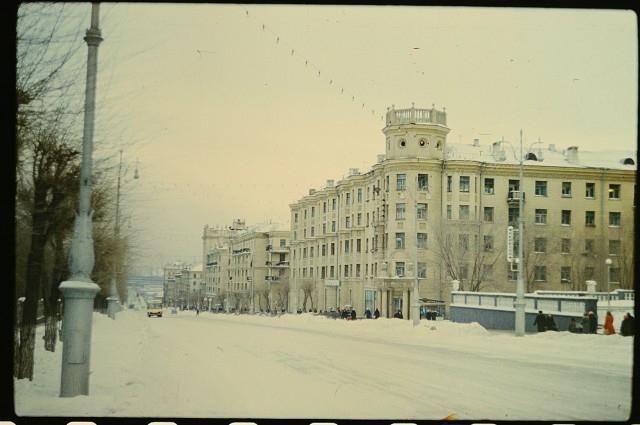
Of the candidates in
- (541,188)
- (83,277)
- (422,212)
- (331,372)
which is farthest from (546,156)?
(83,277)

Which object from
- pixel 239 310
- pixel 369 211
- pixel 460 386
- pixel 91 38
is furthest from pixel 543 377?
pixel 91 38

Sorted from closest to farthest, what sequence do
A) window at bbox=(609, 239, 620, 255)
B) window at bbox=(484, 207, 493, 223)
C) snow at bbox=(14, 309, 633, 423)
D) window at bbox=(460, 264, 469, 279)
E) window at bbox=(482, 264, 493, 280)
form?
snow at bbox=(14, 309, 633, 423)
window at bbox=(609, 239, 620, 255)
window at bbox=(460, 264, 469, 279)
window at bbox=(484, 207, 493, 223)
window at bbox=(482, 264, 493, 280)

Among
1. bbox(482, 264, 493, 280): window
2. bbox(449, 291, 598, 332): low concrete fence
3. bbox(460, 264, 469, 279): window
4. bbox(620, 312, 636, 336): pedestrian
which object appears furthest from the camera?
bbox(482, 264, 493, 280): window

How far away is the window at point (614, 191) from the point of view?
476cm

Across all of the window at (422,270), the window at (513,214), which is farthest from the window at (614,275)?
the window at (422,270)

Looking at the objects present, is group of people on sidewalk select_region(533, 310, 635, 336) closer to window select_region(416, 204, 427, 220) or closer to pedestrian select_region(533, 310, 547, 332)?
pedestrian select_region(533, 310, 547, 332)

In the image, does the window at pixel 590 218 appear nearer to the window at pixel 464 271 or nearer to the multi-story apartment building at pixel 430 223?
the multi-story apartment building at pixel 430 223

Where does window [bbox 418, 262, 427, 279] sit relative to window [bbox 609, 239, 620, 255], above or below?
below

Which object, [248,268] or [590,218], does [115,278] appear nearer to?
[248,268]

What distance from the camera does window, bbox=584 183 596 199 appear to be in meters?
4.96

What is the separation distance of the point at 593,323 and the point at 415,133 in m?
2.00

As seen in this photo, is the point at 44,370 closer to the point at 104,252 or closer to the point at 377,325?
the point at 104,252

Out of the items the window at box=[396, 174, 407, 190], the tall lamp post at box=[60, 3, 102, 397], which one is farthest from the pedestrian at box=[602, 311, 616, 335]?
the tall lamp post at box=[60, 3, 102, 397]

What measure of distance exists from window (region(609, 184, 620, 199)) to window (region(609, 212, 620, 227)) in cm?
13
